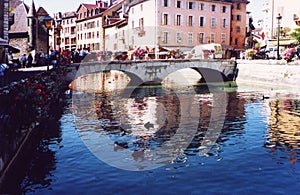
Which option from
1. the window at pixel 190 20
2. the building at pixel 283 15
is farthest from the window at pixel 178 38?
the building at pixel 283 15

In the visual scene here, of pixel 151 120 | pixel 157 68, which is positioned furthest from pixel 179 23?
pixel 151 120

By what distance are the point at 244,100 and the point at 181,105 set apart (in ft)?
18.8

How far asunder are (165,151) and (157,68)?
28.3 metres

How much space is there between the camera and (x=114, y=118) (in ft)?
74.5

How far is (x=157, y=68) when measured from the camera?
1704 inches

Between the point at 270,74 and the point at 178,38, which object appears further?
the point at 178,38

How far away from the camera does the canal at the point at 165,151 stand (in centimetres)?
1175

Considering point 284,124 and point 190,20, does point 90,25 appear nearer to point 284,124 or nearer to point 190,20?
point 190,20

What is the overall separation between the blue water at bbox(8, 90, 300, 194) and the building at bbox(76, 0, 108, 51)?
76074 mm

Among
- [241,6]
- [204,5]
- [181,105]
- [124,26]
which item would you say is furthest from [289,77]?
[124,26]

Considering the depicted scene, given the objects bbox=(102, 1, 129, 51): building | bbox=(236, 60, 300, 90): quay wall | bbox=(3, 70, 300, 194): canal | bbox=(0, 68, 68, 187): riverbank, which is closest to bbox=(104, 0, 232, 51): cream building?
bbox=(102, 1, 129, 51): building

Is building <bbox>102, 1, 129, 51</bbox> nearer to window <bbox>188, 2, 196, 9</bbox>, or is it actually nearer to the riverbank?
window <bbox>188, 2, 196, 9</bbox>

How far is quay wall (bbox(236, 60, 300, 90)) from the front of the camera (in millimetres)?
39034

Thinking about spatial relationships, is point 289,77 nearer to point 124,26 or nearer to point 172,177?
point 172,177
